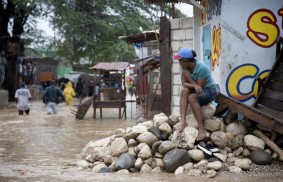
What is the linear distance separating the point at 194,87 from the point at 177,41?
15.6 ft

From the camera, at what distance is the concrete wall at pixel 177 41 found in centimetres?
1162

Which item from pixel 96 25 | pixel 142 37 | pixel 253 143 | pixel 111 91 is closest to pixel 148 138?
pixel 253 143

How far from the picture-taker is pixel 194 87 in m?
7.25

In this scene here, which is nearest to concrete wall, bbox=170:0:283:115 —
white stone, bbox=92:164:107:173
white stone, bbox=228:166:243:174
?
white stone, bbox=228:166:243:174

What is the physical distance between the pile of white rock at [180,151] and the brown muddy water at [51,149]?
0.23 meters

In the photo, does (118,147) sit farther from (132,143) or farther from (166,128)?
(166,128)

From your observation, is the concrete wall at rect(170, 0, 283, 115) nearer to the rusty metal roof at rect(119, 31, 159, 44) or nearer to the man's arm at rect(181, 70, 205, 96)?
the man's arm at rect(181, 70, 205, 96)

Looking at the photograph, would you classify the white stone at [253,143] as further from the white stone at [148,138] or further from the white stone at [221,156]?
the white stone at [148,138]

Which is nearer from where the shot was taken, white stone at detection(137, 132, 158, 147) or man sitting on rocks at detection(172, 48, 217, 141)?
man sitting on rocks at detection(172, 48, 217, 141)

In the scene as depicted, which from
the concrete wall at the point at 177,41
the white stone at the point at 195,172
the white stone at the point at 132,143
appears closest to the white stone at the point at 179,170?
the white stone at the point at 195,172

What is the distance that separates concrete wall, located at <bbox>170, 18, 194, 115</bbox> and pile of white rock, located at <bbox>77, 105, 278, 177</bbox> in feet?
13.1

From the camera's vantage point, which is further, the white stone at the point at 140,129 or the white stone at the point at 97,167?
the white stone at the point at 140,129

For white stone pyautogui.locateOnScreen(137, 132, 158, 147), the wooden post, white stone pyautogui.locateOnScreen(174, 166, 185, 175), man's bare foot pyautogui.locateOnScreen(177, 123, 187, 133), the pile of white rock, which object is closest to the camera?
white stone pyautogui.locateOnScreen(174, 166, 185, 175)

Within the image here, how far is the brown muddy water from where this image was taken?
6.77 metres
